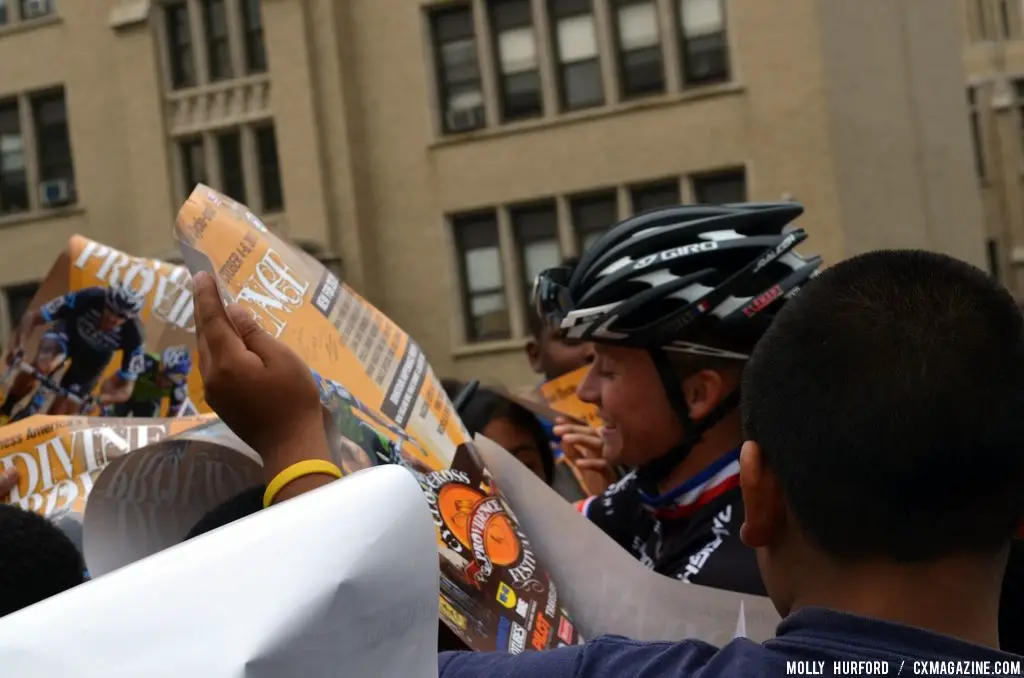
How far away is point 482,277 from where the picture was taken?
21609 mm

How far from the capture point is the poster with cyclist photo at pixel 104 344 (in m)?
2.36

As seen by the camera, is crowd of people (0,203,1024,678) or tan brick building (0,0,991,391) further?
tan brick building (0,0,991,391)

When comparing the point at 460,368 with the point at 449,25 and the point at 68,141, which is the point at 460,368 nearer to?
the point at 449,25

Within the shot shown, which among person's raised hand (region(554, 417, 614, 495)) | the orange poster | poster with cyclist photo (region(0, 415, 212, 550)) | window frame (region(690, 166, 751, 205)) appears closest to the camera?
poster with cyclist photo (region(0, 415, 212, 550))

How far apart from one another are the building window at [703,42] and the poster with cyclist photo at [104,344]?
1883 cm

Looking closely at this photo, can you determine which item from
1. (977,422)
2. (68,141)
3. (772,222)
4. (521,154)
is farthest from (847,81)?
(977,422)

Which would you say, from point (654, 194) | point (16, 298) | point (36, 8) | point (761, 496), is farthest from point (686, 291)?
point (36, 8)

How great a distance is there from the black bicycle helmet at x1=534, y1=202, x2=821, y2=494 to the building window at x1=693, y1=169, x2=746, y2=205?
18056 millimetres

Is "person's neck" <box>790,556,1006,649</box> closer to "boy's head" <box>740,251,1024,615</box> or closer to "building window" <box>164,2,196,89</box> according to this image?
"boy's head" <box>740,251,1024,615</box>

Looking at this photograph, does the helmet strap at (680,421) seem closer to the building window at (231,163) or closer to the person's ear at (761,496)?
the person's ear at (761,496)

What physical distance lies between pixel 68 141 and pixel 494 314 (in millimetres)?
8636

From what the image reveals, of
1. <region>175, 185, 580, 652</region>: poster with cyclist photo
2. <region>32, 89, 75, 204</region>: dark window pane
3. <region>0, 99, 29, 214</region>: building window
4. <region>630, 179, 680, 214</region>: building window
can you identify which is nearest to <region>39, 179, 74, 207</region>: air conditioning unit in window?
<region>32, 89, 75, 204</region>: dark window pane

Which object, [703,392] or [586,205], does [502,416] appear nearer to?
[703,392]

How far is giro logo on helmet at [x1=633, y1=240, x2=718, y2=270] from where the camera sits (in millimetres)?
2367
